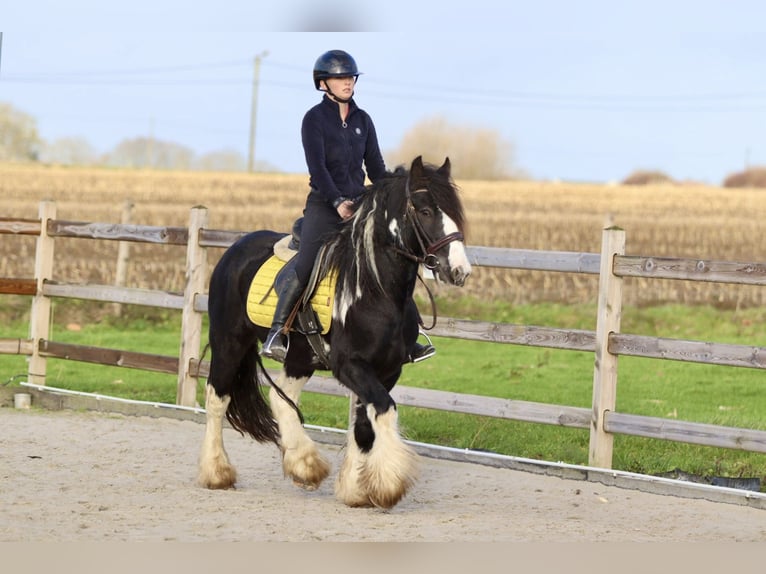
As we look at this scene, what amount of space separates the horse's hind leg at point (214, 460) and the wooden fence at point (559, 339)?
63.3 inches

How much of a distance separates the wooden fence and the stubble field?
19.3 ft

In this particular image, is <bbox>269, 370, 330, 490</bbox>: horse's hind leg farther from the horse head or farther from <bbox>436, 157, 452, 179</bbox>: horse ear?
<bbox>436, 157, 452, 179</bbox>: horse ear

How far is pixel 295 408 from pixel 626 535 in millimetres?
2163

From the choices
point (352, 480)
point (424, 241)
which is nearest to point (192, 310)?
point (352, 480)

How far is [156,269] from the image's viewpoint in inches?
860

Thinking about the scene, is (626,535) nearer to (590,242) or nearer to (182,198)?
(590,242)

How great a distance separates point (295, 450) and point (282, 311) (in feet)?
2.83

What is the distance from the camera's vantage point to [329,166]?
6723 mm

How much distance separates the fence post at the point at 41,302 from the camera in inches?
415

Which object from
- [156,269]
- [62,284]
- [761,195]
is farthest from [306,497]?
[761,195]

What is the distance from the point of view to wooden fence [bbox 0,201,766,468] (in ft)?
23.9

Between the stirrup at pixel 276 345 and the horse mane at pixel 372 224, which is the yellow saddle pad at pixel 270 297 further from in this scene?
the stirrup at pixel 276 345

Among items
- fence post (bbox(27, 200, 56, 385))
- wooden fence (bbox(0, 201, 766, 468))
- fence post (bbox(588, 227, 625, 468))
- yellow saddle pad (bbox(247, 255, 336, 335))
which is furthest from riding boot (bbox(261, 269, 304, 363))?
fence post (bbox(27, 200, 56, 385))

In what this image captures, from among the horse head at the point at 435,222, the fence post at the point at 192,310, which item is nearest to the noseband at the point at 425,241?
the horse head at the point at 435,222
